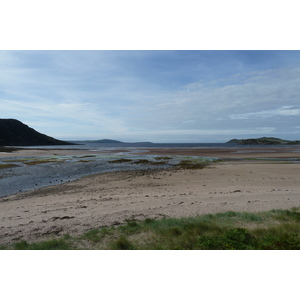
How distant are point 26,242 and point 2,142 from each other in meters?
166

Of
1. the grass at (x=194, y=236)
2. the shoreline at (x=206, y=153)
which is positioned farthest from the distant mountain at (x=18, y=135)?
the grass at (x=194, y=236)

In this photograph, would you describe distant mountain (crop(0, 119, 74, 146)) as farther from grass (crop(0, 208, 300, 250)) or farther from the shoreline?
grass (crop(0, 208, 300, 250))

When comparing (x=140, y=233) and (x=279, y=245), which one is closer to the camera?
(x=279, y=245)

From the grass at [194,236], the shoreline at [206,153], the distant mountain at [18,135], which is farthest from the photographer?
the distant mountain at [18,135]

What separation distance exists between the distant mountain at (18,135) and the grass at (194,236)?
543 ft

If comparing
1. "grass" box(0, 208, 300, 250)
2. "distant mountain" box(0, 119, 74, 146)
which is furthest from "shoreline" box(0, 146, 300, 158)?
"distant mountain" box(0, 119, 74, 146)

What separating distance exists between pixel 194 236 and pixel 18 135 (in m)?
186

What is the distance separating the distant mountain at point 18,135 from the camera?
15175cm

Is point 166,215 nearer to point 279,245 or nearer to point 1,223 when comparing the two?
point 279,245

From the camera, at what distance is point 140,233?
6.77 meters

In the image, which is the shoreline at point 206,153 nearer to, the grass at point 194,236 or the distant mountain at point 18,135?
the grass at point 194,236

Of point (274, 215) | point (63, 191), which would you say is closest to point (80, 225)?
point (274, 215)

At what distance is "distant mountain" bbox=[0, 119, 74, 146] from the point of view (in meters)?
152

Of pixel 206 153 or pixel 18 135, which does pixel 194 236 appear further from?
pixel 18 135
